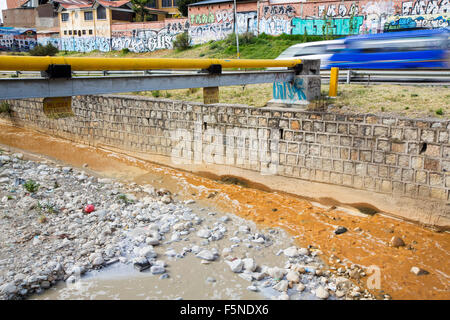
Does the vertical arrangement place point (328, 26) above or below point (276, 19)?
below

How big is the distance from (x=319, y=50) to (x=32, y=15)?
150 ft

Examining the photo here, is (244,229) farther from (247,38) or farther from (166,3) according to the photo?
(166,3)

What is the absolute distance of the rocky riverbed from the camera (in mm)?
6176

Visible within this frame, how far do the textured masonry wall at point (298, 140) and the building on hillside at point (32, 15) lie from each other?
125ft

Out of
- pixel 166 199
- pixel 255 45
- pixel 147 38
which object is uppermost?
pixel 147 38

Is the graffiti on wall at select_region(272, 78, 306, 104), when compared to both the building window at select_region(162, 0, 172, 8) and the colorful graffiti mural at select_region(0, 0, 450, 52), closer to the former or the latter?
the colorful graffiti mural at select_region(0, 0, 450, 52)

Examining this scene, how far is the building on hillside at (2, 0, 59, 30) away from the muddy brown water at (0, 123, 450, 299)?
3984 centimetres

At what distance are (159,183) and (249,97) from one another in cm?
425

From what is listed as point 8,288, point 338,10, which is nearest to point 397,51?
point 338,10

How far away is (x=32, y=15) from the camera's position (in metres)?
47.5

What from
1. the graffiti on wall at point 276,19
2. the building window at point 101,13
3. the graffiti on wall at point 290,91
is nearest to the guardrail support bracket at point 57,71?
the graffiti on wall at point 290,91

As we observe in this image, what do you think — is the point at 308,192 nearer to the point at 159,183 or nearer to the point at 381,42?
the point at 159,183

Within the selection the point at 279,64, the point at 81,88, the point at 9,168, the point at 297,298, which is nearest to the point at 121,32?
the point at 9,168

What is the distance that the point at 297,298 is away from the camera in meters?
5.91
